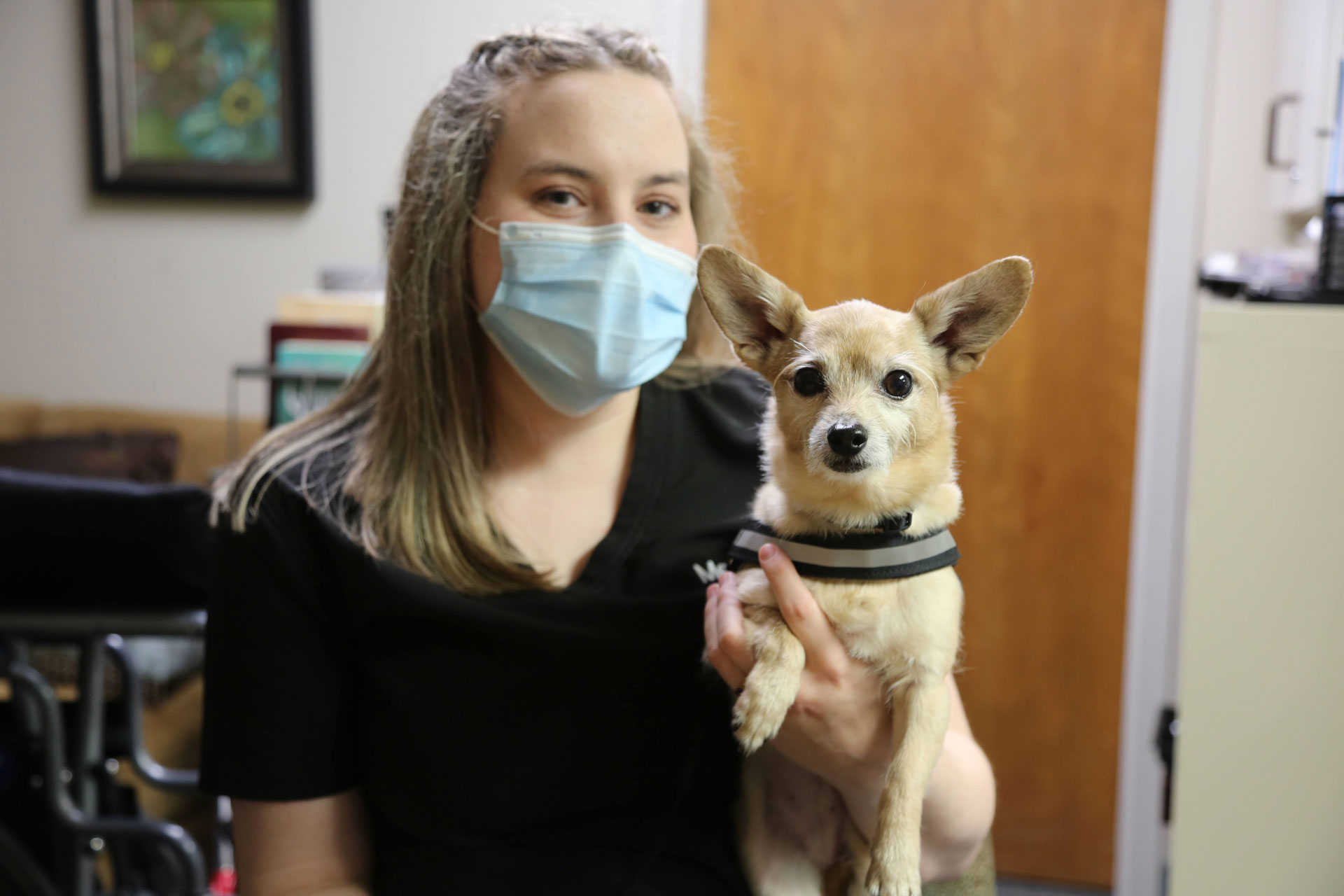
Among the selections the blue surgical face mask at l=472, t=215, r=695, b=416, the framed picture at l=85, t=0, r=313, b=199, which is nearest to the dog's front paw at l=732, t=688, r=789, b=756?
the blue surgical face mask at l=472, t=215, r=695, b=416

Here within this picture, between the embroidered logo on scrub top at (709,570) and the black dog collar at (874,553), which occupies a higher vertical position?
the black dog collar at (874,553)

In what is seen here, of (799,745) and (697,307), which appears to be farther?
(697,307)

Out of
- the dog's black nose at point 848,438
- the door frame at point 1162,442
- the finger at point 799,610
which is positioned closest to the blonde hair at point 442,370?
the finger at point 799,610

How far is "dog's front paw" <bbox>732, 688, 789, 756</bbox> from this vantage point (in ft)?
2.66

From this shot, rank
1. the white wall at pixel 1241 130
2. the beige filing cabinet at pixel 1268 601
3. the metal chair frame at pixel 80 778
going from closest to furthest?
1. the beige filing cabinet at pixel 1268 601
2. the metal chair frame at pixel 80 778
3. the white wall at pixel 1241 130

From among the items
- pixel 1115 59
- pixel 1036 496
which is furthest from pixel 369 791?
pixel 1115 59

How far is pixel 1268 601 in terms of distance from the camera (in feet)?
4.00

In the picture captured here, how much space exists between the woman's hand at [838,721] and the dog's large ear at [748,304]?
7.1 inches

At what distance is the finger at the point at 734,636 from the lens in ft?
2.83

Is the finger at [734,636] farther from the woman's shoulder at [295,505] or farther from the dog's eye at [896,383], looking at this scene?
the woman's shoulder at [295,505]

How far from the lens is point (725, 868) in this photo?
107cm

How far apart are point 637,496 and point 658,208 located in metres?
0.33

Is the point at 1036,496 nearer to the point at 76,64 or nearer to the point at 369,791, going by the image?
the point at 369,791

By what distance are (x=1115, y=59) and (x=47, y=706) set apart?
8.18 feet
